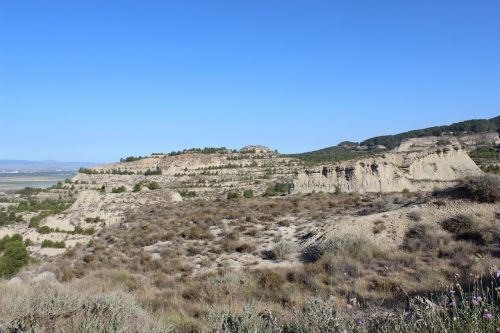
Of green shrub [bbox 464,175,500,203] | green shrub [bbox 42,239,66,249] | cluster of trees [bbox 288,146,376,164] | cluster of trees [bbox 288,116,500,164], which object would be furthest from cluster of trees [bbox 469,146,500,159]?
green shrub [bbox 42,239,66,249]

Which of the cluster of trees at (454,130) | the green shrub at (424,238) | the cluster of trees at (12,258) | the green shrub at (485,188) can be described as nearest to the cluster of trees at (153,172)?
the cluster of trees at (12,258)

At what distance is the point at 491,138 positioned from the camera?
83.4 metres

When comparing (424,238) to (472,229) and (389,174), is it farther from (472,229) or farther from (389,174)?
(389,174)

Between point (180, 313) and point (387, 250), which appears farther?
point (387, 250)

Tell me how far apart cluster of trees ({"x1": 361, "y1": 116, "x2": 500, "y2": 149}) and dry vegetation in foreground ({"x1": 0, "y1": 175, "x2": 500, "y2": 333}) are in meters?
90.6

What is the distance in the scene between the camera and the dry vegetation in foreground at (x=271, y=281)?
4.38m

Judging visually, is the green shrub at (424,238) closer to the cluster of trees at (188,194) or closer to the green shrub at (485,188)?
the green shrub at (485,188)

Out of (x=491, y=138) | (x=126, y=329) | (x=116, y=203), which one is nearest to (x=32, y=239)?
(x=116, y=203)

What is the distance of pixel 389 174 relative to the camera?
127 feet

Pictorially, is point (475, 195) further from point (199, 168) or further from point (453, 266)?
point (199, 168)

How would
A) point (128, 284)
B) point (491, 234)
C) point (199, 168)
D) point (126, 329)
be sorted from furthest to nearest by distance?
Result: point (199, 168)
point (491, 234)
point (128, 284)
point (126, 329)

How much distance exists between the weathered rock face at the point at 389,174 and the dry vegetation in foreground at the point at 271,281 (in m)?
18.4

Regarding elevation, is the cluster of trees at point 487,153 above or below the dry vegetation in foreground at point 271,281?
above

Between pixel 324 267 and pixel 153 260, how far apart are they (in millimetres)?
6235
